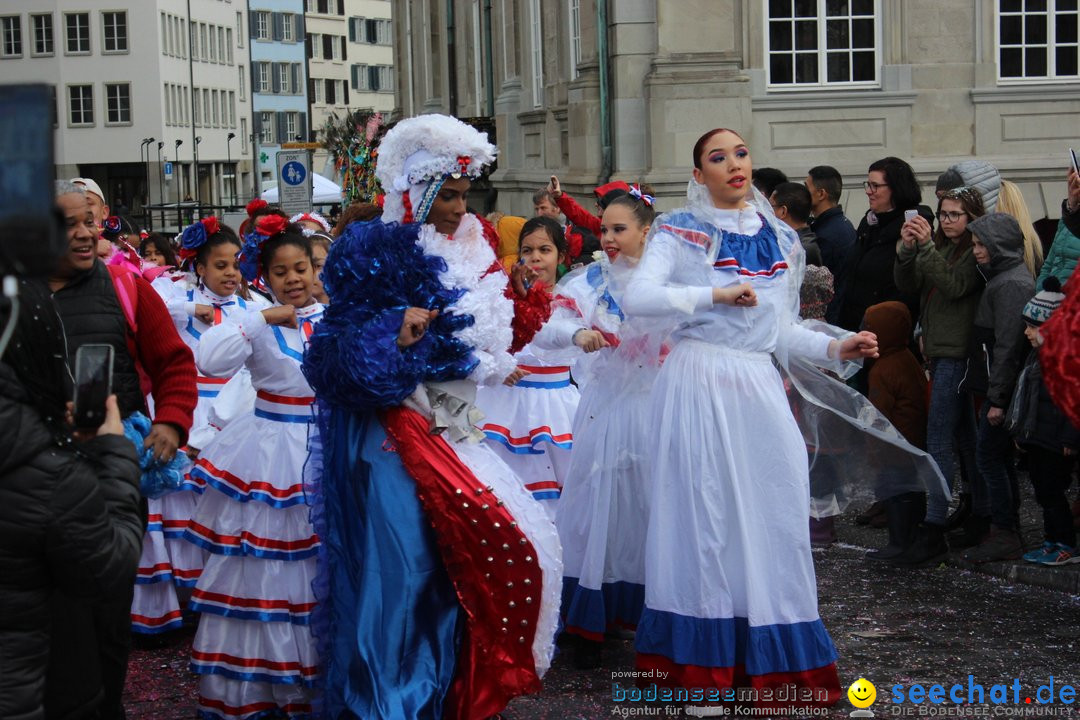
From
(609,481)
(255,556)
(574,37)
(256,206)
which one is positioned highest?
(574,37)

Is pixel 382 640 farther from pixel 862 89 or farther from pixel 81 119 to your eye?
pixel 81 119

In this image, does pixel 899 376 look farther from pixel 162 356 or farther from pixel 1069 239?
pixel 162 356

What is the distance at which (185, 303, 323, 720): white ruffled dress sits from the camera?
6047 mm

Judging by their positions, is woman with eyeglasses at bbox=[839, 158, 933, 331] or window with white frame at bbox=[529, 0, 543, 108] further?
window with white frame at bbox=[529, 0, 543, 108]

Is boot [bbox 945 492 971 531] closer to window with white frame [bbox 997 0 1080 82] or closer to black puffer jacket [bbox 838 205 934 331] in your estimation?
black puffer jacket [bbox 838 205 934 331]

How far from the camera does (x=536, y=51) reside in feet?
79.5

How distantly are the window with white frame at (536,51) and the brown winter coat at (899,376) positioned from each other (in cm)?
1573

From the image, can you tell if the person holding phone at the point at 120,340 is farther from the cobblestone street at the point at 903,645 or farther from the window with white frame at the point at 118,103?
the window with white frame at the point at 118,103

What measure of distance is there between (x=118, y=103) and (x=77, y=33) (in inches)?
191

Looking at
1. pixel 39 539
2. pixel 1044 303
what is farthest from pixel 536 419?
pixel 39 539

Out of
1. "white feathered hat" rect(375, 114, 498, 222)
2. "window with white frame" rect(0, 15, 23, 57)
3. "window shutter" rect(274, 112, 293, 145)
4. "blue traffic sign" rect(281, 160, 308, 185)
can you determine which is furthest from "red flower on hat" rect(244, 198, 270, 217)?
"window shutter" rect(274, 112, 293, 145)

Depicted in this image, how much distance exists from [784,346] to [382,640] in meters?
2.14

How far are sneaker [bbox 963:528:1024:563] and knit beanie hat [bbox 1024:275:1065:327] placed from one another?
1355 millimetres

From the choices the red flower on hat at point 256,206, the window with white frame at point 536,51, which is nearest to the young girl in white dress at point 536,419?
the red flower on hat at point 256,206
